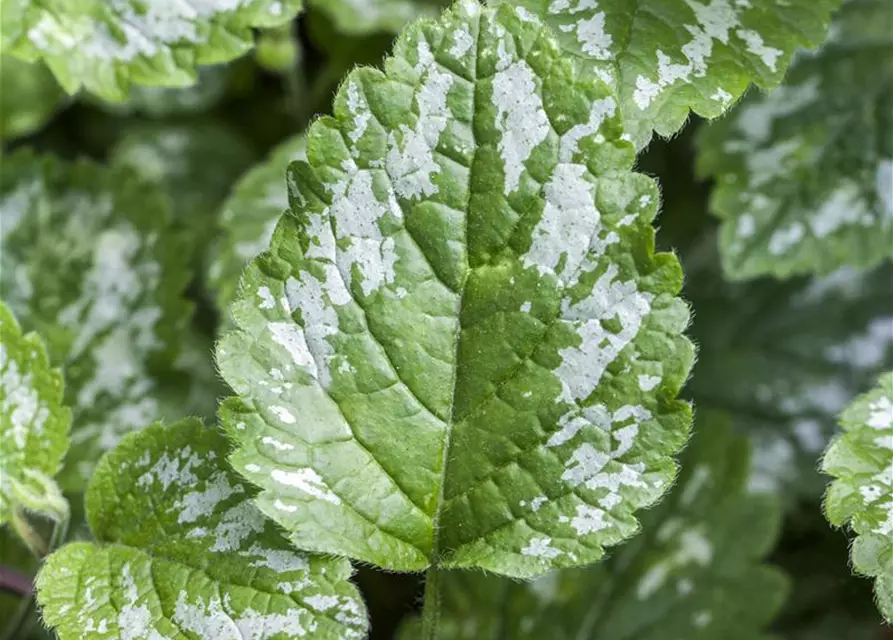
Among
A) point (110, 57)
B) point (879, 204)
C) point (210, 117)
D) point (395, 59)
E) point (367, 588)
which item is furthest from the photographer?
point (210, 117)

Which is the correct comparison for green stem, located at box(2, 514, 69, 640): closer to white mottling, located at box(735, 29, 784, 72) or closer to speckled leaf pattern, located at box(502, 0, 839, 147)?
speckled leaf pattern, located at box(502, 0, 839, 147)

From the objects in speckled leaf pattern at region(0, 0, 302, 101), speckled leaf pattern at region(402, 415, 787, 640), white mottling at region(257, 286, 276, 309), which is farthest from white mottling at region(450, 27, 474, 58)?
speckled leaf pattern at region(402, 415, 787, 640)

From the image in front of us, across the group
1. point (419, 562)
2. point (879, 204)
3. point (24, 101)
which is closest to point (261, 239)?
point (24, 101)

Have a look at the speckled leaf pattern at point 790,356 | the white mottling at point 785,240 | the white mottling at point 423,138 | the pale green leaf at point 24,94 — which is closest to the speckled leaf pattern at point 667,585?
the speckled leaf pattern at point 790,356

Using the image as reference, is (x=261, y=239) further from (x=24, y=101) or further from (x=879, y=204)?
(x=879, y=204)

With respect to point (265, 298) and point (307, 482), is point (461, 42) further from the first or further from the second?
point (307, 482)

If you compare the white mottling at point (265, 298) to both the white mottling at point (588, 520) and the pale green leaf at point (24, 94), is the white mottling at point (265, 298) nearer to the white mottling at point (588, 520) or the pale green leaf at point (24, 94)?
the white mottling at point (588, 520)
